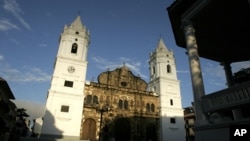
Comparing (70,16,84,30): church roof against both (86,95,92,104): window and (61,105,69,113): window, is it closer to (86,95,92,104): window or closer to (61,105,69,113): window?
(86,95,92,104): window

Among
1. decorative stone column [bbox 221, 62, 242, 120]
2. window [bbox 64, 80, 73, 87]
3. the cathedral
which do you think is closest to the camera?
decorative stone column [bbox 221, 62, 242, 120]

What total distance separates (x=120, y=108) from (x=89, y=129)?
6283mm

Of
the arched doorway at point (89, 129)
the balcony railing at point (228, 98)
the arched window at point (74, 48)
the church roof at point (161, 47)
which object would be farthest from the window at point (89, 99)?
the balcony railing at point (228, 98)

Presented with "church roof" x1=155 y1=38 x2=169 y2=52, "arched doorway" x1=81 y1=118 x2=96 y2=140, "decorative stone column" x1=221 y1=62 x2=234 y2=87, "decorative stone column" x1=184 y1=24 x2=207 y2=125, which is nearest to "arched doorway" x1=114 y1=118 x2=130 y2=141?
"arched doorway" x1=81 y1=118 x2=96 y2=140

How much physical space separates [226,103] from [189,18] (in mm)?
4877

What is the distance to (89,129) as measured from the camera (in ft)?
98.4

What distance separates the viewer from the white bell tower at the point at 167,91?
35594mm

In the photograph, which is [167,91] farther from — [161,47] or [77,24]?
[77,24]

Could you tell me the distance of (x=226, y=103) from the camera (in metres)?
7.23

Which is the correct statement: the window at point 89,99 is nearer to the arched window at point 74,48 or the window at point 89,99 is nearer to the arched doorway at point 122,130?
the arched doorway at point 122,130

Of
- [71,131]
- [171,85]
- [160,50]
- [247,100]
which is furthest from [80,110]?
[247,100]

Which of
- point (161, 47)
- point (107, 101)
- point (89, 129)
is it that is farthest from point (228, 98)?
point (161, 47)

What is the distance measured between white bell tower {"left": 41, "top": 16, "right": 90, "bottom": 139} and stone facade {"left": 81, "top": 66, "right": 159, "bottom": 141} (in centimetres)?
168

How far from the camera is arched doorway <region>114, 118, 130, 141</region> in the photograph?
104 feet
